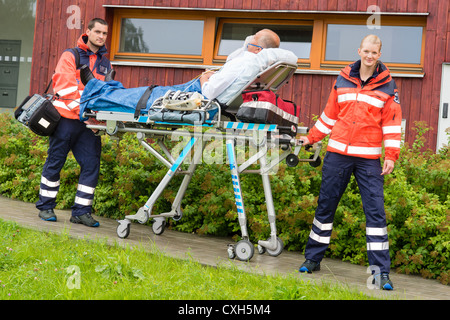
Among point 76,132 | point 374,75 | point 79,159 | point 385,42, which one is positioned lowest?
point 79,159

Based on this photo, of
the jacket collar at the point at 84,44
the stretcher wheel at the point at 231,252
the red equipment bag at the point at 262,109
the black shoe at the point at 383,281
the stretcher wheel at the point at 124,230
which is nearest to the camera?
the black shoe at the point at 383,281

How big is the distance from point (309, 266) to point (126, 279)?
1492 millimetres

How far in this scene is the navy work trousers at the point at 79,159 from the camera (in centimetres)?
610

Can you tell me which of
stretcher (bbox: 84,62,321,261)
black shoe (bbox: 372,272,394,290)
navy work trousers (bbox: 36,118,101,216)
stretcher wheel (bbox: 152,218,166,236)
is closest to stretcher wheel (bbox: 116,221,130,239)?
stretcher (bbox: 84,62,321,261)

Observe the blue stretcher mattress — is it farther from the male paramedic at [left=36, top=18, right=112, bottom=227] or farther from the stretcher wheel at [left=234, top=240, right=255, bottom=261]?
the stretcher wheel at [left=234, top=240, right=255, bottom=261]

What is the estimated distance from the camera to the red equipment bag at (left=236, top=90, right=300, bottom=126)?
4.66 meters

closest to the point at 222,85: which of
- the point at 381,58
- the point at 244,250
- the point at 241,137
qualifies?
the point at 241,137

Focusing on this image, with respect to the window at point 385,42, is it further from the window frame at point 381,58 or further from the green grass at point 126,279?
the green grass at point 126,279

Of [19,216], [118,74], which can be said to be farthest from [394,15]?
[19,216]

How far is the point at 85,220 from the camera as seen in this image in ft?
20.2

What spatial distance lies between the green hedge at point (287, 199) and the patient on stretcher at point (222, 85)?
1.18 m

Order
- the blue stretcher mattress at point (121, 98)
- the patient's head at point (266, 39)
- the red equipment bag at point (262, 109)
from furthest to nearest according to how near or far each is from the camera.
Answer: the patient's head at point (266, 39) → the blue stretcher mattress at point (121, 98) → the red equipment bag at point (262, 109)

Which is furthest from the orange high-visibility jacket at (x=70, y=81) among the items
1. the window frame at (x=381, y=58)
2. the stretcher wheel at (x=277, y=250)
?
the window frame at (x=381, y=58)

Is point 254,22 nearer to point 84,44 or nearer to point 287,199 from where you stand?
point 84,44
